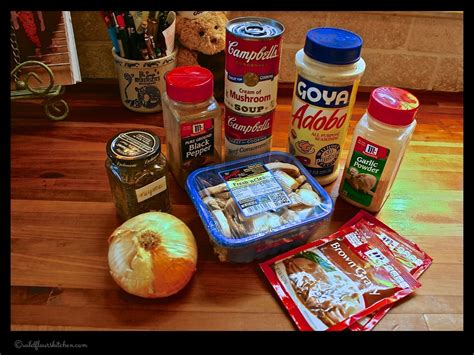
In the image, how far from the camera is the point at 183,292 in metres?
0.65

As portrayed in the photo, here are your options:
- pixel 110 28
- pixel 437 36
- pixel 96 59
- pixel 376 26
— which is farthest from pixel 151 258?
pixel 437 36

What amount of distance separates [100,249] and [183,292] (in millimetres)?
171

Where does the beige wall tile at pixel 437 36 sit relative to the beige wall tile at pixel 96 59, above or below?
above

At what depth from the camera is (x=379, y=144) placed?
712 millimetres

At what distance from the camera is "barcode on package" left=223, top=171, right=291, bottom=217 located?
26.8 inches

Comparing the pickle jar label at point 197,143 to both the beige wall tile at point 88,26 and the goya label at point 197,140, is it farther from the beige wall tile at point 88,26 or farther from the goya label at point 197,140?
the beige wall tile at point 88,26

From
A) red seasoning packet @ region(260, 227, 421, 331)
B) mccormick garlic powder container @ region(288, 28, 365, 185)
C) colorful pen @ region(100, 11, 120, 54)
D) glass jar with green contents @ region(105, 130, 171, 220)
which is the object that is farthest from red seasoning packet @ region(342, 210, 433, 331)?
colorful pen @ region(100, 11, 120, 54)

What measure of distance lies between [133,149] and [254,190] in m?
0.21

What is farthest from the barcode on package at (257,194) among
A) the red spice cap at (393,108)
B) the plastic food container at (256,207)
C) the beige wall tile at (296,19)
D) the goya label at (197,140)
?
the beige wall tile at (296,19)

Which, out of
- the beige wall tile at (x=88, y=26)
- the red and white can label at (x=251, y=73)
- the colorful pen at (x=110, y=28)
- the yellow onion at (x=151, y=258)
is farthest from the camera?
the beige wall tile at (x=88, y=26)

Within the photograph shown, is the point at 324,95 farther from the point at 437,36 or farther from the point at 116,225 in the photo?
the point at 437,36

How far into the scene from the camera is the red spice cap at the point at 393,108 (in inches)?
26.8

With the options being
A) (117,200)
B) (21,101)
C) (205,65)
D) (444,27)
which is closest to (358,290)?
(117,200)
